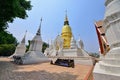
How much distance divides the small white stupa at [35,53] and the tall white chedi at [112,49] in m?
14.3

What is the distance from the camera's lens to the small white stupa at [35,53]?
18000 mm

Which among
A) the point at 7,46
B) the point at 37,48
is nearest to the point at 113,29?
the point at 37,48

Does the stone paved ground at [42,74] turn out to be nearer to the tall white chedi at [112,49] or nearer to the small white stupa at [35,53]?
the tall white chedi at [112,49]

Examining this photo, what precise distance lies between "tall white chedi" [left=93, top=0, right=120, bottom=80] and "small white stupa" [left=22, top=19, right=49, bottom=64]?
14262 millimetres

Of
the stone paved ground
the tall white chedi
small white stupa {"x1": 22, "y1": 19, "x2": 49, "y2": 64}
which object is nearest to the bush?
small white stupa {"x1": 22, "y1": 19, "x2": 49, "y2": 64}

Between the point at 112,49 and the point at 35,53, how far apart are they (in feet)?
Result: 52.7

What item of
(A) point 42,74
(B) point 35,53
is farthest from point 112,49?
(B) point 35,53

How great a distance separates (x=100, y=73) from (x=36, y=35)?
17845 mm

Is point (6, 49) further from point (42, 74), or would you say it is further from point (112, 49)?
point (112, 49)

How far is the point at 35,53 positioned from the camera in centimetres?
1953

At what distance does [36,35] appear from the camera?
20969 mm

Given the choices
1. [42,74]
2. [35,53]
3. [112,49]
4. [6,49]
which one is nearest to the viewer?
[112,49]

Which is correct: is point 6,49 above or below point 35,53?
above

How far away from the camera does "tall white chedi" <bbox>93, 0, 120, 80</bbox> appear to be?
3693mm
